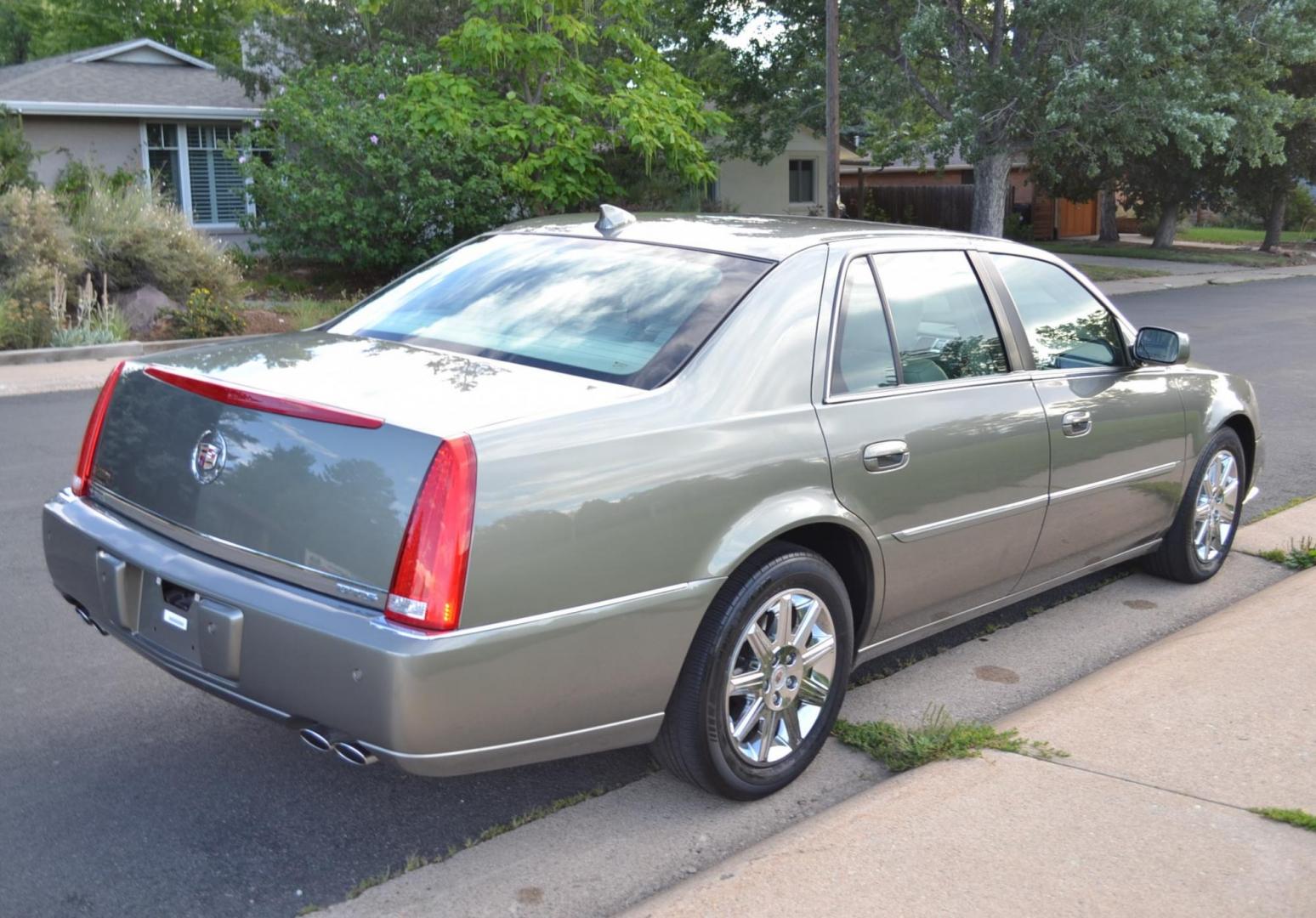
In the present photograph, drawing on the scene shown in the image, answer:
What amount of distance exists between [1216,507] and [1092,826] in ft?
9.79

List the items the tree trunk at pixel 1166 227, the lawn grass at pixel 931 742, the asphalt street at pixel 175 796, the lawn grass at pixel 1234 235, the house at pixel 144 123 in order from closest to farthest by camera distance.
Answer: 1. the asphalt street at pixel 175 796
2. the lawn grass at pixel 931 742
3. the house at pixel 144 123
4. the tree trunk at pixel 1166 227
5. the lawn grass at pixel 1234 235

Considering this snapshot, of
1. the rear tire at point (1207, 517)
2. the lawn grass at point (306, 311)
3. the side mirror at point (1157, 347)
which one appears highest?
the side mirror at point (1157, 347)

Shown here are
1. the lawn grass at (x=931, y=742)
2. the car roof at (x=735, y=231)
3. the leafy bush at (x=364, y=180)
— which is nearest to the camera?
the lawn grass at (x=931, y=742)

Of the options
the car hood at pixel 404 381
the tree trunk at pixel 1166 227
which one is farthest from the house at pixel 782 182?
the car hood at pixel 404 381

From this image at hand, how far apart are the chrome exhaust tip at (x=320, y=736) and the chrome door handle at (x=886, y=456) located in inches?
69.5

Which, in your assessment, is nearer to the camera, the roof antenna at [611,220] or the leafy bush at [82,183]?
the roof antenna at [611,220]

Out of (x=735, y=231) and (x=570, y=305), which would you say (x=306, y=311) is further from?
(x=570, y=305)

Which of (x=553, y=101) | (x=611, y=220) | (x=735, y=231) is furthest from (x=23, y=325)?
(x=735, y=231)

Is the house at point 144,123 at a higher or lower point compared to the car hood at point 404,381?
higher

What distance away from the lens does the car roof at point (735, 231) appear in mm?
4262

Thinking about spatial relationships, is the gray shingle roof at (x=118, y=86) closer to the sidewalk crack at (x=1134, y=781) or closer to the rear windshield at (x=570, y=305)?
the rear windshield at (x=570, y=305)

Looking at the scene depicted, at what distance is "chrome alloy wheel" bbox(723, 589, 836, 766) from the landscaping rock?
43.7 feet

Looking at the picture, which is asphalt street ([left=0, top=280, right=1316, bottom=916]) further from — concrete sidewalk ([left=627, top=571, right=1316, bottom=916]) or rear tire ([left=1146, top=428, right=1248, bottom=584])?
rear tire ([left=1146, top=428, right=1248, bottom=584])

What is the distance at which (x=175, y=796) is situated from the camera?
3.84 m
